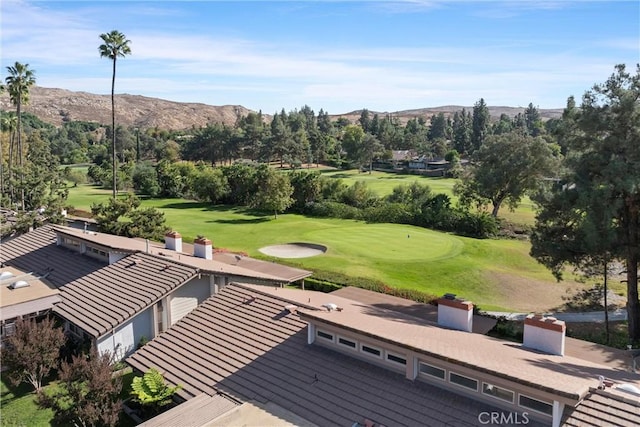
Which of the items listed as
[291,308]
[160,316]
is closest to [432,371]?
[291,308]

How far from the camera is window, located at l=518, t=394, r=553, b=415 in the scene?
10.7 meters

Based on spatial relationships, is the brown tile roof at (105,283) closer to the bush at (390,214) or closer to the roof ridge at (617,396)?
the roof ridge at (617,396)

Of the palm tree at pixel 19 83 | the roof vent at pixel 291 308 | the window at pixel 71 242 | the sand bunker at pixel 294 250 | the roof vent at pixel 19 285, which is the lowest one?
the sand bunker at pixel 294 250

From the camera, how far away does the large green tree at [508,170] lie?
55969mm

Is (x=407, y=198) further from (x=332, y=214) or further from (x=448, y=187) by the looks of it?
(x=448, y=187)

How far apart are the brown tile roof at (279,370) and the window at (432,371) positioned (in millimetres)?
324

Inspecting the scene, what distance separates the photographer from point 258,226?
168 ft

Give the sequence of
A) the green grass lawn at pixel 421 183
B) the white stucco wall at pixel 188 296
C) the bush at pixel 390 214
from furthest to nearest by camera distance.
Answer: the green grass lawn at pixel 421 183 < the bush at pixel 390 214 < the white stucco wall at pixel 188 296

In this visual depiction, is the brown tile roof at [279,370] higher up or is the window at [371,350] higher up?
the window at [371,350]

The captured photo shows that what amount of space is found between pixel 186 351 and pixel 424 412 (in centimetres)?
804

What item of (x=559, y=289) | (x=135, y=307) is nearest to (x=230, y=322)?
(x=135, y=307)

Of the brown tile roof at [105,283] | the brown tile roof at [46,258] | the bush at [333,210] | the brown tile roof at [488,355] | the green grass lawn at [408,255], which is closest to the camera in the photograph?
the brown tile roof at [488,355]

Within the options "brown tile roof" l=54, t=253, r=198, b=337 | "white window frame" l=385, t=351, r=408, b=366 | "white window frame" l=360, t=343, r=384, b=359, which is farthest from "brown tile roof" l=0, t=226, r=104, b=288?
"white window frame" l=385, t=351, r=408, b=366

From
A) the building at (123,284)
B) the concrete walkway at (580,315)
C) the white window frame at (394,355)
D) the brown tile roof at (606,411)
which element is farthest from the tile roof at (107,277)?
the brown tile roof at (606,411)
